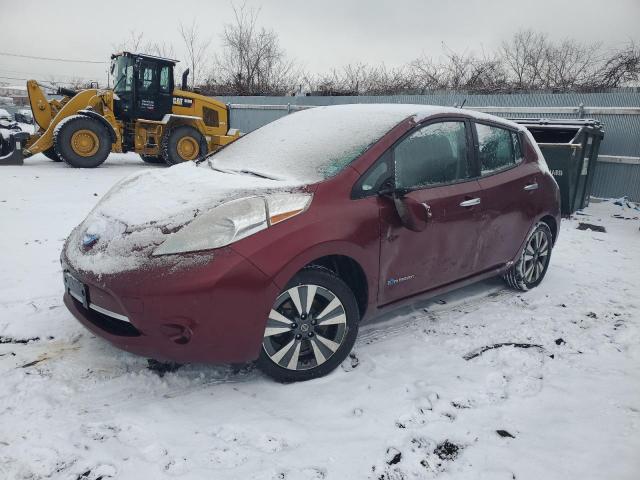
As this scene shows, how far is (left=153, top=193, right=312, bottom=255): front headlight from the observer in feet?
7.95

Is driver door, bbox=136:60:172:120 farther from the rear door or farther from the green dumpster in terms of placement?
the rear door

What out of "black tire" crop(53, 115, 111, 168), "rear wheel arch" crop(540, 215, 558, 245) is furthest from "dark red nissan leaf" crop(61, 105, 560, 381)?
"black tire" crop(53, 115, 111, 168)

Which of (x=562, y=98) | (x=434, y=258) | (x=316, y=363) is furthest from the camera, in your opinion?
(x=562, y=98)

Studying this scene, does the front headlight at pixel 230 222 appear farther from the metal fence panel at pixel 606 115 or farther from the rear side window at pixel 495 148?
the metal fence panel at pixel 606 115

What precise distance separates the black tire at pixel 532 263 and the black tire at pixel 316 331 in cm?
204

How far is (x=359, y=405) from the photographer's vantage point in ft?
8.39

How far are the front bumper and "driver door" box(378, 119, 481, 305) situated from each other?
2.93 ft

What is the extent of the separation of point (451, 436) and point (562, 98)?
10119mm

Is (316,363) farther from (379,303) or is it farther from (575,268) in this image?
(575,268)

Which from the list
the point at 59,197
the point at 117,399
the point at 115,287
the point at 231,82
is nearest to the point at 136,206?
the point at 115,287

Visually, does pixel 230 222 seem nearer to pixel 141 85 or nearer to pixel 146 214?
pixel 146 214

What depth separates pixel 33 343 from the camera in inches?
118

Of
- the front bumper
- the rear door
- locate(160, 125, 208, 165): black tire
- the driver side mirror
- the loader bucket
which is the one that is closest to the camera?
the front bumper

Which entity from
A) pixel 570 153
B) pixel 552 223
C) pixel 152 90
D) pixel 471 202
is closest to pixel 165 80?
pixel 152 90
